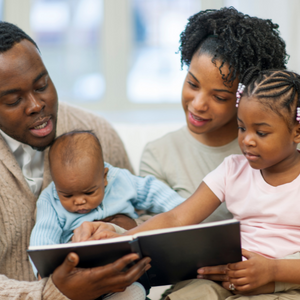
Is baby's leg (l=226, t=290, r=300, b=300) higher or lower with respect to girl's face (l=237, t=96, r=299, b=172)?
lower

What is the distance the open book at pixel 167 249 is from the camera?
1139 millimetres

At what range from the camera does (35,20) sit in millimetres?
3996

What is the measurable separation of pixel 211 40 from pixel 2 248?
122 centimetres

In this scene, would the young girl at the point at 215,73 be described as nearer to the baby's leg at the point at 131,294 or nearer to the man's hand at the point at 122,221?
the man's hand at the point at 122,221

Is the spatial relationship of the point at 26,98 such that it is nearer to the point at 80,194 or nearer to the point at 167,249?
the point at 80,194

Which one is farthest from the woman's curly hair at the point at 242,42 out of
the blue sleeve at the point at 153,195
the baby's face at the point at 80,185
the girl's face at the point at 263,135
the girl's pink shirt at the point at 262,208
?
the baby's face at the point at 80,185

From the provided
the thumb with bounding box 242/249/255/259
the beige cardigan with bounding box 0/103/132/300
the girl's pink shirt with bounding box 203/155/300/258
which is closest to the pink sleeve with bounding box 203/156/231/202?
the girl's pink shirt with bounding box 203/155/300/258

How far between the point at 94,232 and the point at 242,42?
3.05 ft

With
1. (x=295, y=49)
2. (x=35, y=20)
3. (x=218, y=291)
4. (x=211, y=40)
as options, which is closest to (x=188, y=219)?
(x=218, y=291)

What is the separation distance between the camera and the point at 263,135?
133 centimetres

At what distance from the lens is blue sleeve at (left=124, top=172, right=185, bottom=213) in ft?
5.70

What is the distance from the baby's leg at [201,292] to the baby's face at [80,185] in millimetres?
476

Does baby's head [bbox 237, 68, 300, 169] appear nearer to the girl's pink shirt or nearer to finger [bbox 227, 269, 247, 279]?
the girl's pink shirt

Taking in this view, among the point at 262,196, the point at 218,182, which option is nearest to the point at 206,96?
the point at 218,182
